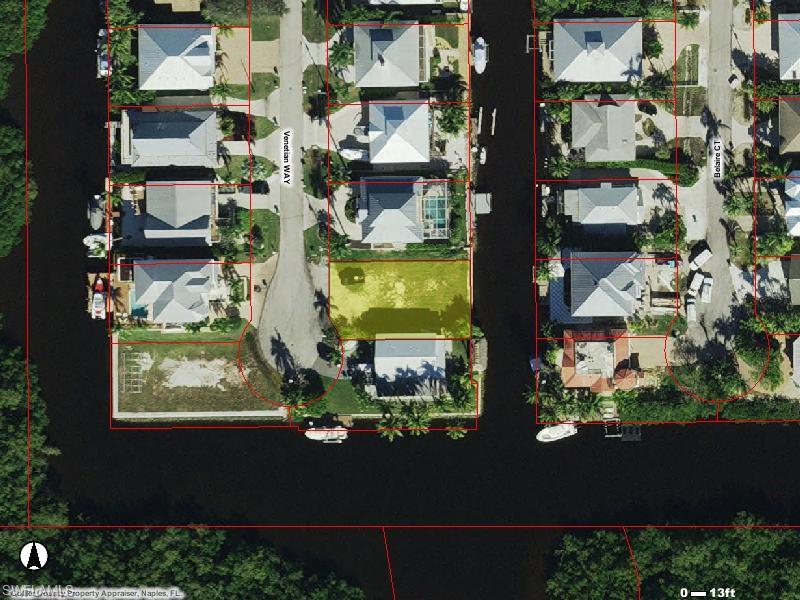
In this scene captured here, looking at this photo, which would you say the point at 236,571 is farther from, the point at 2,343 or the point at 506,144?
the point at 506,144

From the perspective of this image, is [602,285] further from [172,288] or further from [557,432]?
[172,288]

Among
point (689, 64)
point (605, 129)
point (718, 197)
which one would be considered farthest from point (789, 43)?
point (605, 129)

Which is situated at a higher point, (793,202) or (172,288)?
(793,202)

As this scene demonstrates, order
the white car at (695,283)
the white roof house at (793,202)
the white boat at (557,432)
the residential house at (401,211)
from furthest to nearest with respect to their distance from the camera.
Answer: the white boat at (557,432) < the white car at (695,283) < the white roof house at (793,202) < the residential house at (401,211)

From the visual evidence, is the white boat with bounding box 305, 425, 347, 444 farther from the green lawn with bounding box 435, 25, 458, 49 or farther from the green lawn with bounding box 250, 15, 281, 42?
the green lawn with bounding box 435, 25, 458, 49

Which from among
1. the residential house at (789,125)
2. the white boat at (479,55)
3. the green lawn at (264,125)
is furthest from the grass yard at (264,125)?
the residential house at (789,125)

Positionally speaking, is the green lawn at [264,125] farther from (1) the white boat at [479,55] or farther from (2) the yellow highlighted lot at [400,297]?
(1) the white boat at [479,55]
